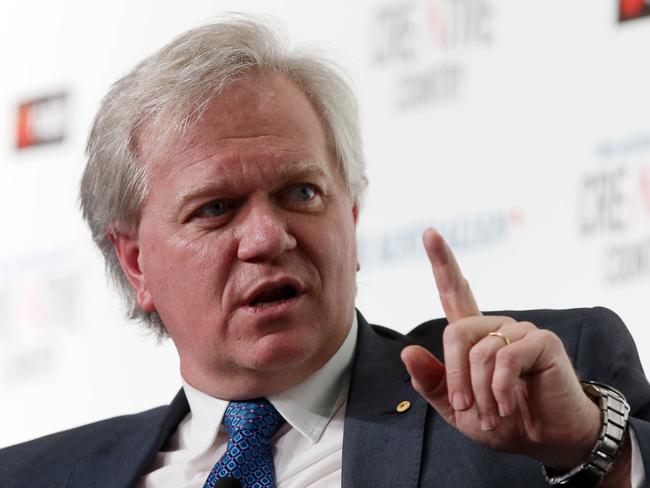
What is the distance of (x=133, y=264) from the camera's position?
308 cm

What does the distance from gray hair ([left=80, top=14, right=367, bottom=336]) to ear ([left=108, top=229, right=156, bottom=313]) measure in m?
0.03

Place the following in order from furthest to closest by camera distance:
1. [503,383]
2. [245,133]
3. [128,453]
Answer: [128,453], [245,133], [503,383]

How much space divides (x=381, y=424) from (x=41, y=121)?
108 inches

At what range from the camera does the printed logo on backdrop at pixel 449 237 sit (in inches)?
147

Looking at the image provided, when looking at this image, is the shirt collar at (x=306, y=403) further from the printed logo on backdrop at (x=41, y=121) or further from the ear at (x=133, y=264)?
the printed logo on backdrop at (x=41, y=121)

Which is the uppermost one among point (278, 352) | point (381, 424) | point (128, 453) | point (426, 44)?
point (426, 44)

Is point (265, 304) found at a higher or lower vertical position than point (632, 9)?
lower

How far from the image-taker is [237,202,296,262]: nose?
8.60ft

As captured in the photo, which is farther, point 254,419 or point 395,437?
point 254,419

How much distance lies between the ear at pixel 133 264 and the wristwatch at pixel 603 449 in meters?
1.23

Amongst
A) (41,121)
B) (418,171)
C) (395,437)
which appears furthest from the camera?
(41,121)

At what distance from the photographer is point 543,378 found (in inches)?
80.4

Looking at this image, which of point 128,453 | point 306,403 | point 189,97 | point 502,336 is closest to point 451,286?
point 502,336

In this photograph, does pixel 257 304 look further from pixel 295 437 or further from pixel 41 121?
pixel 41 121
